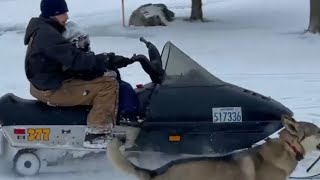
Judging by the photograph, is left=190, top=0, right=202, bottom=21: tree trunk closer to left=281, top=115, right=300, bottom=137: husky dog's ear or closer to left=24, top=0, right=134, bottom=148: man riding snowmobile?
left=24, top=0, right=134, bottom=148: man riding snowmobile

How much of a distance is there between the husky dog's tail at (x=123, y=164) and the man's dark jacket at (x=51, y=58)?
108 cm

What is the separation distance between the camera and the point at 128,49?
1534 centimetres

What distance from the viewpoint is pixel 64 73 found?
636 centimetres

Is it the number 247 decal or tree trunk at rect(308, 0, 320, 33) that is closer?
the number 247 decal

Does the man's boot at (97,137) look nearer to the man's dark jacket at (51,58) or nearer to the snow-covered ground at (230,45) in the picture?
the snow-covered ground at (230,45)

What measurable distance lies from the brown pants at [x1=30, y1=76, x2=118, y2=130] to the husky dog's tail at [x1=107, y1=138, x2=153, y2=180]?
98cm

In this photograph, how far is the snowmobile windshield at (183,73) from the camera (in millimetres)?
6480

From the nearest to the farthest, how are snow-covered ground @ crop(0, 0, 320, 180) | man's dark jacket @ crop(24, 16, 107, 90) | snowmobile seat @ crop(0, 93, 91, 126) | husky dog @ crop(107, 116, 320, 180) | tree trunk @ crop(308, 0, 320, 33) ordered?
husky dog @ crop(107, 116, 320, 180)
man's dark jacket @ crop(24, 16, 107, 90)
snowmobile seat @ crop(0, 93, 91, 126)
snow-covered ground @ crop(0, 0, 320, 180)
tree trunk @ crop(308, 0, 320, 33)

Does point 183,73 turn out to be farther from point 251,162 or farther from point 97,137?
point 251,162

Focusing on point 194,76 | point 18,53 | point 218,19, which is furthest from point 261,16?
point 194,76

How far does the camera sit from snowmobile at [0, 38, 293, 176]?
6.27m

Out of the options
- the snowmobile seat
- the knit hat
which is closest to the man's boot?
the snowmobile seat

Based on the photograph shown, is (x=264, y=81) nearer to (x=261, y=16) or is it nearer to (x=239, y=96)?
(x=239, y=96)

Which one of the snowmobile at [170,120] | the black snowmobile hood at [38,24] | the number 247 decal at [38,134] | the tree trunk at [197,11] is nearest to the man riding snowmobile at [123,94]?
the snowmobile at [170,120]
